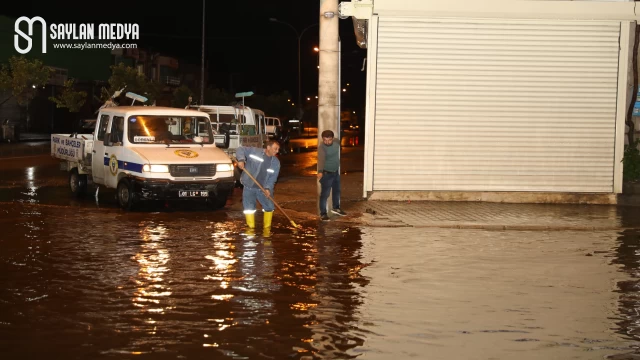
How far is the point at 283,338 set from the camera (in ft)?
24.5

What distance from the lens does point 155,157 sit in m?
16.7

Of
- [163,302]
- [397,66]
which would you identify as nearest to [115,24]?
[397,66]

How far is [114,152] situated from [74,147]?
232 centimetres

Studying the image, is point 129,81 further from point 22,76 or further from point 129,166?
point 129,166

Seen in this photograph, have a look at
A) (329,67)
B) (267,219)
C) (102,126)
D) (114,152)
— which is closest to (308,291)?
(267,219)

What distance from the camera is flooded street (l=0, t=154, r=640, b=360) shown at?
286 inches

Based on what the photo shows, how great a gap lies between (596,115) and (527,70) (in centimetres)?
175

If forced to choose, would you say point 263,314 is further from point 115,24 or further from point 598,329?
point 115,24

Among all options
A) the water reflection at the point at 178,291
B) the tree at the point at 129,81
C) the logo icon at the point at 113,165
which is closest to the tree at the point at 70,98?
the tree at the point at 129,81

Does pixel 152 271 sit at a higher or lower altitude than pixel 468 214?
lower

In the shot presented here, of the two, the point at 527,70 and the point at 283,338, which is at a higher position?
the point at 527,70

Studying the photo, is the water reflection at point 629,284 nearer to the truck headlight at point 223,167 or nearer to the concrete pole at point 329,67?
the concrete pole at point 329,67

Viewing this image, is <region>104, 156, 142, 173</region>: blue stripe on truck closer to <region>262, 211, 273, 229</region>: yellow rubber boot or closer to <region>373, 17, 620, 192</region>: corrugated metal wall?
<region>262, 211, 273, 229</region>: yellow rubber boot

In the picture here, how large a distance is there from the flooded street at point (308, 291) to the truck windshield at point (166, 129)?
2.32 metres
